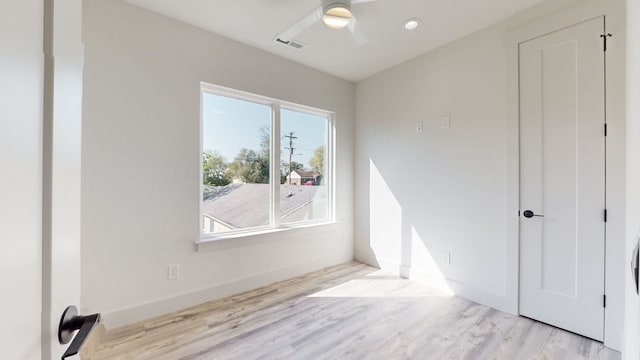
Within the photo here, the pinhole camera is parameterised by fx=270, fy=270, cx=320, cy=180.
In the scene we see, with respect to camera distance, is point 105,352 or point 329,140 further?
point 329,140

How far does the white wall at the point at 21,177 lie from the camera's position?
0.34 metres

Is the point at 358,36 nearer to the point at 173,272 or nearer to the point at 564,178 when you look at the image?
the point at 564,178

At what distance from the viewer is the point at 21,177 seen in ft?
1.24

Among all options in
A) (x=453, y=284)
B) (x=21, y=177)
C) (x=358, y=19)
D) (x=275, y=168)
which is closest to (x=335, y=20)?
(x=358, y=19)

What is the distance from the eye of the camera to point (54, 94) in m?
0.46

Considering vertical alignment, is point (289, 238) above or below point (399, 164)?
below

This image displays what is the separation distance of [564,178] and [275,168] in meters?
2.77

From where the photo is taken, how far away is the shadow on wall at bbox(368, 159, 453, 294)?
10.1 feet

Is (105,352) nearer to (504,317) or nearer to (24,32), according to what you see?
(24,32)

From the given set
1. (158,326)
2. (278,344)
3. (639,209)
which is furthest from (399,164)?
(158,326)

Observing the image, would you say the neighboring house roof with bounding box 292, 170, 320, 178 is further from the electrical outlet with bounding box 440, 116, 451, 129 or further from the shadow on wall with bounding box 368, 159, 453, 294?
the electrical outlet with bounding box 440, 116, 451, 129

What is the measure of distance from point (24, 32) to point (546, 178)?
304 centimetres

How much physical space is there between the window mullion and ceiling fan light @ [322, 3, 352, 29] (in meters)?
1.49

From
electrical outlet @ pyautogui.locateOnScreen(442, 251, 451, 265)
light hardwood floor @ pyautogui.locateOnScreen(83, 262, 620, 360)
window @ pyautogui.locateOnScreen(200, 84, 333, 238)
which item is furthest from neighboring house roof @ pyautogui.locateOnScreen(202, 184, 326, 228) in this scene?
electrical outlet @ pyautogui.locateOnScreen(442, 251, 451, 265)
